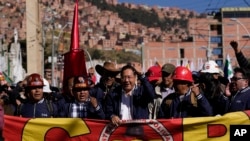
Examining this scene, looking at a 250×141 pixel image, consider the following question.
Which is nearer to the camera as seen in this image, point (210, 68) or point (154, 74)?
point (154, 74)

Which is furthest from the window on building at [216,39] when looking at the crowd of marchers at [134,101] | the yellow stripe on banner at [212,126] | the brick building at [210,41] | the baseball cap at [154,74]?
the yellow stripe on banner at [212,126]

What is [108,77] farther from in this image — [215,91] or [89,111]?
[89,111]

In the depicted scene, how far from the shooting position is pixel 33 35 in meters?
37.3

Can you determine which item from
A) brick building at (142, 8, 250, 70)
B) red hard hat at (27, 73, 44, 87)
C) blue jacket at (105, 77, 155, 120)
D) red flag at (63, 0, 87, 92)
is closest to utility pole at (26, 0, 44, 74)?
red flag at (63, 0, 87, 92)

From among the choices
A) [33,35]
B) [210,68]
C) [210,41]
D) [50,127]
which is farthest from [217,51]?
[50,127]

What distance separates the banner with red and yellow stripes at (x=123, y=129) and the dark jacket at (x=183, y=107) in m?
0.10

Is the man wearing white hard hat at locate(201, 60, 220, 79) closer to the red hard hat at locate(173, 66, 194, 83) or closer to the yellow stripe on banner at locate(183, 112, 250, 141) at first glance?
the red hard hat at locate(173, 66, 194, 83)

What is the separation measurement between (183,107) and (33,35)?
29942mm

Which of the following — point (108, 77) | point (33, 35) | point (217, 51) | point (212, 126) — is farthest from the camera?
point (217, 51)

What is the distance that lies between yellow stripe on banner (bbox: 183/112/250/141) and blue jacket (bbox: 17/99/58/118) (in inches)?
63.7

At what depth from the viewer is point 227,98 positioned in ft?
28.7

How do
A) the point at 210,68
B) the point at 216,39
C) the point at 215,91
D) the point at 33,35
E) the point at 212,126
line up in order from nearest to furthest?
1. the point at 212,126
2. the point at 215,91
3. the point at 210,68
4. the point at 33,35
5. the point at 216,39

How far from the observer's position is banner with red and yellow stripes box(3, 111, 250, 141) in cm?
789

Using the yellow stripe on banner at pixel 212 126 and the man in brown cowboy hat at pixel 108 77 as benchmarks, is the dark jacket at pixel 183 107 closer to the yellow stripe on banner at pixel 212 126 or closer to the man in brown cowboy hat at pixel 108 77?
the yellow stripe on banner at pixel 212 126
